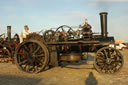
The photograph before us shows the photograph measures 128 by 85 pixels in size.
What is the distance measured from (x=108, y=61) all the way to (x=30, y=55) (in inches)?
156

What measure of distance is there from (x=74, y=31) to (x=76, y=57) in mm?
1442

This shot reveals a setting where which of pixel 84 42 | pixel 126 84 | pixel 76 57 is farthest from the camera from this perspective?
pixel 76 57

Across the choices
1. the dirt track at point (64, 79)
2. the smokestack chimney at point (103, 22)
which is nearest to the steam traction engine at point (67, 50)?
the smokestack chimney at point (103, 22)

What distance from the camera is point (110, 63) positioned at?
597cm

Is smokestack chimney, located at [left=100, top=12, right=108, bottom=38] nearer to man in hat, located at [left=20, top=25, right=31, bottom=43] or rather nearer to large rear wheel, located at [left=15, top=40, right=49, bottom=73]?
large rear wheel, located at [left=15, top=40, right=49, bottom=73]

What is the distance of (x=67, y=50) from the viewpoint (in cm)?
683

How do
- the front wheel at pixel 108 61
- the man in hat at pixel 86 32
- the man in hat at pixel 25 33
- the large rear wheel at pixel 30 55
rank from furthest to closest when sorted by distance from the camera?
the man in hat at pixel 25 33 → the large rear wheel at pixel 30 55 → the man in hat at pixel 86 32 → the front wheel at pixel 108 61

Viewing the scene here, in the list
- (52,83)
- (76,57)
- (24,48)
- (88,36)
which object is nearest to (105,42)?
(88,36)

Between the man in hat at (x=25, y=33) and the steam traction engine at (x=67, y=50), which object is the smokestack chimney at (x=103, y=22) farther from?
the man in hat at (x=25, y=33)

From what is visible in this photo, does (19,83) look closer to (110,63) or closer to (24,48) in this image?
(24,48)

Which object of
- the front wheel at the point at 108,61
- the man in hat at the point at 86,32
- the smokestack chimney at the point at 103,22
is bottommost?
the front wheel at the point at 108,61

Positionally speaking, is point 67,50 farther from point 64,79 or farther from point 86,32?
point 64,79

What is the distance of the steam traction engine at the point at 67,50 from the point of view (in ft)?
19.7

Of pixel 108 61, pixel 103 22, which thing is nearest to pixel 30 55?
pixel 108 61
